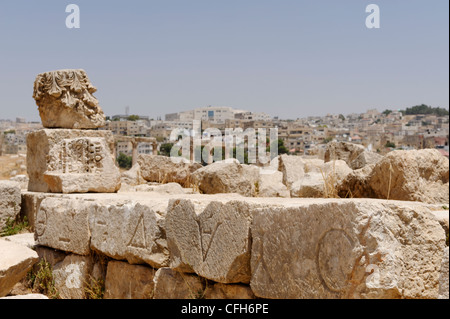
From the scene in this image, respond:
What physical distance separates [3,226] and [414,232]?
5.23 meters

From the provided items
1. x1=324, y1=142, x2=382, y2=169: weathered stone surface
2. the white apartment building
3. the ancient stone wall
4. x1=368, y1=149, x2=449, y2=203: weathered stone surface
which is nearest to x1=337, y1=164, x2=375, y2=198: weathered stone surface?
x1=368, y1=149, x2=449, y2=203: weathered stone surface

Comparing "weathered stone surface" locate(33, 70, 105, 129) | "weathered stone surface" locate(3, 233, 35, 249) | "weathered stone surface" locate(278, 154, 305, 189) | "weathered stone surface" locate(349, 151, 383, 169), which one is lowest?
"weathered stone surface" locate(3, 233, 35, 249)

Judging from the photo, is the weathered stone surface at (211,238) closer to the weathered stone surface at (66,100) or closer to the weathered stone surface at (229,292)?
the weathered stone surface at (229,292)

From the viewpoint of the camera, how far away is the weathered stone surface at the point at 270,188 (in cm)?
Answer: 646

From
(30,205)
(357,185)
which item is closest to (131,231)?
(357,185)

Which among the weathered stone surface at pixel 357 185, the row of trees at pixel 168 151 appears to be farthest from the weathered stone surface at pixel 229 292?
the row of trees at pixel 168 151

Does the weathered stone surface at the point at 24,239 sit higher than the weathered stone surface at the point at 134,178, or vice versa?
the weathered stone surface at the point at 134,178

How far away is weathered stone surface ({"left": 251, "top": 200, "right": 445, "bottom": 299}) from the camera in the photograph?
236 cm

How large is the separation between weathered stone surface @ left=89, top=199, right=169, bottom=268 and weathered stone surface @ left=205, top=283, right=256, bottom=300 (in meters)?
0.63

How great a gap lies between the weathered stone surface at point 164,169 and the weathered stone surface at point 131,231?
4.59 metres

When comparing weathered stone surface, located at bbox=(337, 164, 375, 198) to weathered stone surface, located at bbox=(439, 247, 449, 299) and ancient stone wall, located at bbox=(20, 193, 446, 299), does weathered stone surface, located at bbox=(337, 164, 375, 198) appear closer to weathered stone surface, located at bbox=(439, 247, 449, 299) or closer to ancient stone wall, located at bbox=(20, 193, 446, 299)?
ancient stone wall, located at bbox=(20, 193, 446, 299)

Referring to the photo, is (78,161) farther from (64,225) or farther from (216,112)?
(216,112)
